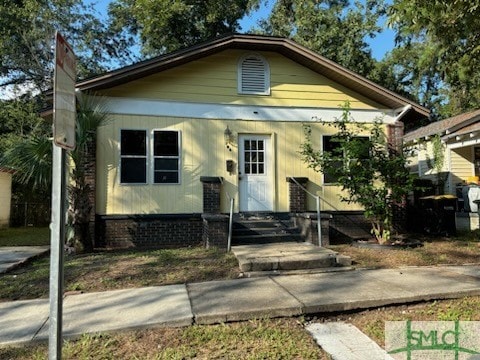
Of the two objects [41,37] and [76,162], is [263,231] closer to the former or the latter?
[76,162]

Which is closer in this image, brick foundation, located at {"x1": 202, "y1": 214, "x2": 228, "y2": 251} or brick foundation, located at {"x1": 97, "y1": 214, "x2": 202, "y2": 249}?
brick foundation, located at {"x1": 202, "y1": 214, "x2": 228, "y2": 251}

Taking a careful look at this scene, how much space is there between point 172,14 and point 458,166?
49.9ft

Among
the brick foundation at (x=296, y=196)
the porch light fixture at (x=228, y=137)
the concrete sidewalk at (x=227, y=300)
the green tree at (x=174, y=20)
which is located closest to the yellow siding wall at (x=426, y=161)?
the brick foundation at (x=296, y=196)

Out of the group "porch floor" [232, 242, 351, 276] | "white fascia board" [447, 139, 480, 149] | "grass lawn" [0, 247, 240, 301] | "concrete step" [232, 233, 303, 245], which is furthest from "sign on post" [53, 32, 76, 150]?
"white fascia board" [447, 139, 480, 149]

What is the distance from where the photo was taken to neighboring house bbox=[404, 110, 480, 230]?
39.8 ft

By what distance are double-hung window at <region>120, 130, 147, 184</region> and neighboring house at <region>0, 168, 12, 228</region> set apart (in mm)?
7831

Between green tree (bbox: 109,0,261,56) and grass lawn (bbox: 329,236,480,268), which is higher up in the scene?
green tree (bbox: 109,0,261,56)

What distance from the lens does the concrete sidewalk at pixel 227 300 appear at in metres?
4.18

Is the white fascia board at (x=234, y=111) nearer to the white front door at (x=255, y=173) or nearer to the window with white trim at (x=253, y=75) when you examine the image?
the window with white trim at (x=253, y=75)

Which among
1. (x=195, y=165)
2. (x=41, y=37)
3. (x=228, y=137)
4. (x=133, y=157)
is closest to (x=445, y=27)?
(x=228, y=137)

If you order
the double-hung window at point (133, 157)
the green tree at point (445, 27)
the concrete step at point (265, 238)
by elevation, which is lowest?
the concrete step at point (265, 238)

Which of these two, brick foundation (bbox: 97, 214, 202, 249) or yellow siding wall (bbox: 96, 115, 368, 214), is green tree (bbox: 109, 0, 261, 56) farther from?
brick foundation (bbox: 97, 214, 202, 249)

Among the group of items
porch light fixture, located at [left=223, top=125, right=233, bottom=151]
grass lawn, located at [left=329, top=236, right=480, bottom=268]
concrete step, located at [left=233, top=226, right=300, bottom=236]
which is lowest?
grass lawn, located at [left=329, top=236, right=480, bottom=268]

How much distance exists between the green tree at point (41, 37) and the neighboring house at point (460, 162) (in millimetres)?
17815
